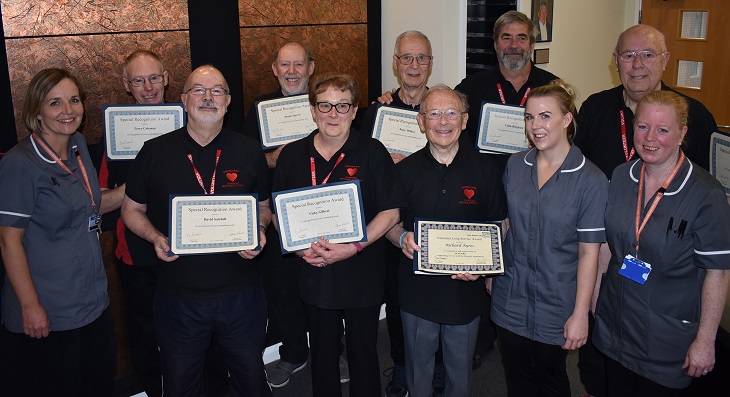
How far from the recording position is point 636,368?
8.63ft

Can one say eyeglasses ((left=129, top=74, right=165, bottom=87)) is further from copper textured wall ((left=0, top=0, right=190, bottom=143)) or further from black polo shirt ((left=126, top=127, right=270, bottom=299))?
black polo shirt ((left=126, top=127, right=270, bottom=299))

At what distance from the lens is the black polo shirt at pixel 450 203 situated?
2.86 metres

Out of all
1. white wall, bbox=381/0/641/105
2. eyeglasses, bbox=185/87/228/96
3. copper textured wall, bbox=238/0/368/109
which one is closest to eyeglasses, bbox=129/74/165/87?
eyeglasses, bbox=185/87/228/96

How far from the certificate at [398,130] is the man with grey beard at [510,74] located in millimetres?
497

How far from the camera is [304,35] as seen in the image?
4.35m

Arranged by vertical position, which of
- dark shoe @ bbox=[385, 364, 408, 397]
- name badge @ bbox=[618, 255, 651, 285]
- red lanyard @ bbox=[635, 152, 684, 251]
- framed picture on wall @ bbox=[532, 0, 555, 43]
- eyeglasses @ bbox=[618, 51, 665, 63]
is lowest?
dark shoe @ bbox=[385, 364, 408, 397]

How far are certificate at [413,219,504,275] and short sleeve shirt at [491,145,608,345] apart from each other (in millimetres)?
119

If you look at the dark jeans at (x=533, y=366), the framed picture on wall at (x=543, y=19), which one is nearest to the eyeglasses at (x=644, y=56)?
the dark jeans at (x=533, y=366)

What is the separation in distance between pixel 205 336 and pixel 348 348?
68 centimetres

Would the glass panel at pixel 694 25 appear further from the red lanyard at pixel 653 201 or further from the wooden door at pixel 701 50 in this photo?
the red lanyard at pixel 653 201

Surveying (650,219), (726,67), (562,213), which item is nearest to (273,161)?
(562,213)

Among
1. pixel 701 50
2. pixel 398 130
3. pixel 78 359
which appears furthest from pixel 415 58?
pixel 701 50

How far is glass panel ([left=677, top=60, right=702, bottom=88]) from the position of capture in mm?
5879

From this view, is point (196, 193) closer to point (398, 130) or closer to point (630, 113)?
point (398, 130)
